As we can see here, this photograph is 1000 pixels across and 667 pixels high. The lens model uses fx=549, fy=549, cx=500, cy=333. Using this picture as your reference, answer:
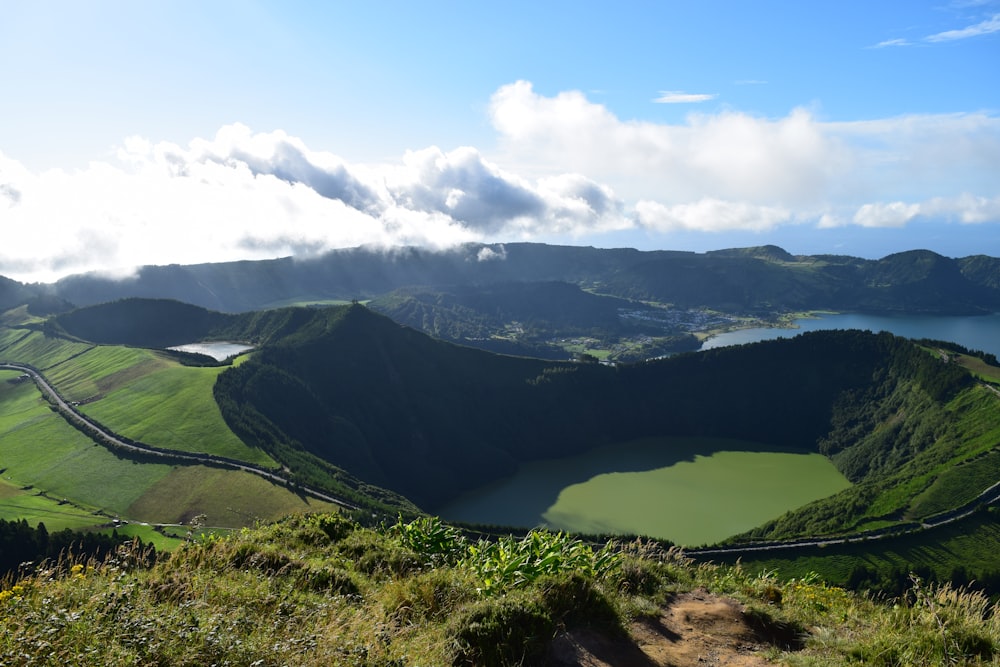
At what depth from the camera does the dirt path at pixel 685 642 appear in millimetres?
8016

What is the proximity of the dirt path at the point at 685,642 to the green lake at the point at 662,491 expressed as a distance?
84436 mm

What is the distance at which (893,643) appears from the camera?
25.8 ft

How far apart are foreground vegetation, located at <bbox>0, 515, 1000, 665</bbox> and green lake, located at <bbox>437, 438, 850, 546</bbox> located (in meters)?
84.4

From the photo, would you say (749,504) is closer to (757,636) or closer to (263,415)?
(263,415)

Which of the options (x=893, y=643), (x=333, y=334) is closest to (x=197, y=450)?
(x=333, y=334)

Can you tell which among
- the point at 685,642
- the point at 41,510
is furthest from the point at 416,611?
the point at 41,510

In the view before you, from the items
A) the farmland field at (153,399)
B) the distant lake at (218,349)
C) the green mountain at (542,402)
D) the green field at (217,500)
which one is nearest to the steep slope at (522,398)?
the green mountain at (542,402)

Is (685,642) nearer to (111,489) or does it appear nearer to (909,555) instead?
(909,555)

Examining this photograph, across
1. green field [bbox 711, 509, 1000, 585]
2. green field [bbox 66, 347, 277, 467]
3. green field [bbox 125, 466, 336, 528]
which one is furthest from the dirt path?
green field [bbox 66, 347, 277, 467]

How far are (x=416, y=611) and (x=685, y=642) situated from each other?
445 centimetres

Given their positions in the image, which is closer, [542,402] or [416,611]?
[416,611]

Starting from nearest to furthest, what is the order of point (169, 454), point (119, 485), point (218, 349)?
1. point (119, 485)
2. point (169, 454)
3. point (218, 349)

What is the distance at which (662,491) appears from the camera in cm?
11350

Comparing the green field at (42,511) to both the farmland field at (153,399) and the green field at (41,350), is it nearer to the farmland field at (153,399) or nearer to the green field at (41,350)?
the farmland field at (153,399)
